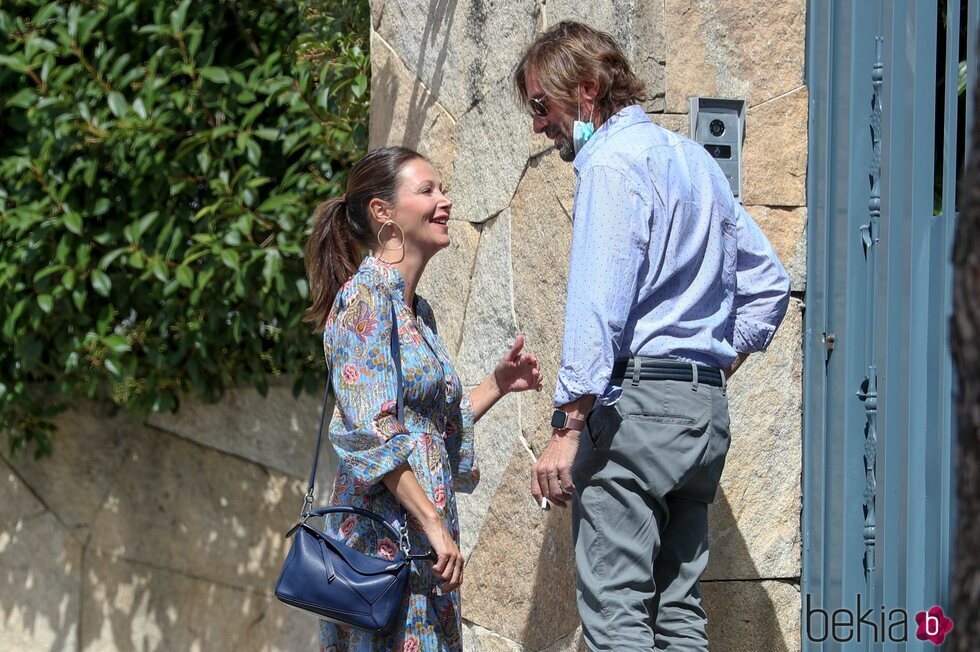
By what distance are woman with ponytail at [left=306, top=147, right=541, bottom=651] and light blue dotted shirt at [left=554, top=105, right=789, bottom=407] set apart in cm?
32

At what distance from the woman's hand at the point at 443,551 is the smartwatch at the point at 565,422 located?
0.29 m

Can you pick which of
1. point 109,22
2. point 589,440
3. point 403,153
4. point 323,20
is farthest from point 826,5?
point 109,22

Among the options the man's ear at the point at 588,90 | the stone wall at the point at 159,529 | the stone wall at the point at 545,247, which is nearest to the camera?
the man's ear at the point at 588,90

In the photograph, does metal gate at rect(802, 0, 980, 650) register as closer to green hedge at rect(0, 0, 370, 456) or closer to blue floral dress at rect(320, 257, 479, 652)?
blue floral dress at rect(320, 257, 479, 652)

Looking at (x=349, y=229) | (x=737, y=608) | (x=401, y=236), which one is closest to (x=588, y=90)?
(x=401, y=236)

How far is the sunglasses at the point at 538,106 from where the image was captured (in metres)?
2.68

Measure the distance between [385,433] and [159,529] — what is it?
274 centimetres

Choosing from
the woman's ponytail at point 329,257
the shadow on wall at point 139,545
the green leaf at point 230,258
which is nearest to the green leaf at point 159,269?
the green leaf at point 230,258

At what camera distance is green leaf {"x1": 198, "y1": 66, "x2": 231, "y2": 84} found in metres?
4.59

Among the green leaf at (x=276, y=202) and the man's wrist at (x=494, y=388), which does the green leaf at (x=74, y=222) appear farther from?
the man's wrist at (x=494, y=388)

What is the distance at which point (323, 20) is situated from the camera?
4.57 m

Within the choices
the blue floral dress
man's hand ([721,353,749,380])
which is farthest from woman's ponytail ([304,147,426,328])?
man's hand ([721,353,749,380])

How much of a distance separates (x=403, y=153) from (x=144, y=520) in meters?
2.65

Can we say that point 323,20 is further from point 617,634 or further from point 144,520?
point 617,634
